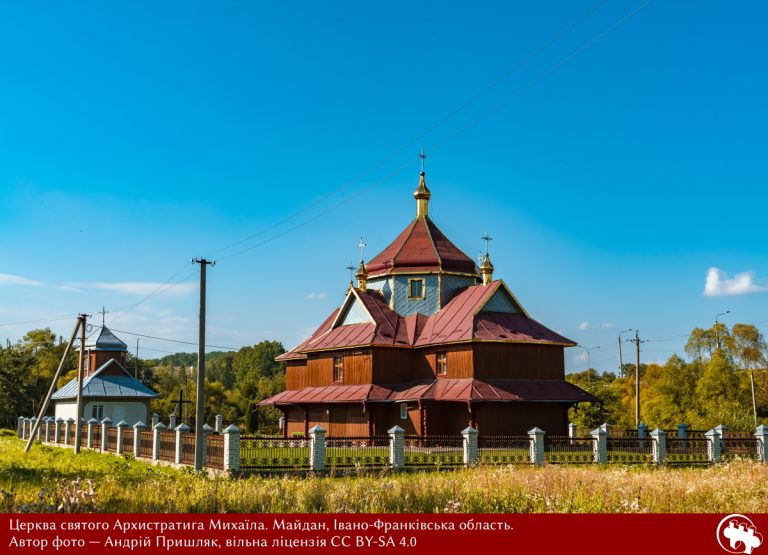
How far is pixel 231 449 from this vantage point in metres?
20.6

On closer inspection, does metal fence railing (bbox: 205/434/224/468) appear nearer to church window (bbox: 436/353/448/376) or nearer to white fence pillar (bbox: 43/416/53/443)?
church window (bbox: 436/353/448/376)

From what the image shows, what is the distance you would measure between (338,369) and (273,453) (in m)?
13.9

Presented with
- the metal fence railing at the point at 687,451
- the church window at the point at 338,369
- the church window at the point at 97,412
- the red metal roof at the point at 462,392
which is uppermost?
the church window at the point at 338,369

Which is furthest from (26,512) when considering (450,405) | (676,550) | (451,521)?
(450,405)

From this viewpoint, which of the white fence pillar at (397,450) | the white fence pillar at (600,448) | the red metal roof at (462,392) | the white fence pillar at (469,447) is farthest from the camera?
the red metal roof at (462,392)

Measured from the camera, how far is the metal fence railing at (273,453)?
2133 centimetres

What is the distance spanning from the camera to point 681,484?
14.5 metres

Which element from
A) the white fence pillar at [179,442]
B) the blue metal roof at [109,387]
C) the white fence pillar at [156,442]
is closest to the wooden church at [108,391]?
the blue metal roof at [109,387]

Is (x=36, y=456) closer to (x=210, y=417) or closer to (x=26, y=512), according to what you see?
(x=26, y=512)

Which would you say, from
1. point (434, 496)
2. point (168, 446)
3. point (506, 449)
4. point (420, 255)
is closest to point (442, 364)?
point (420, 255)

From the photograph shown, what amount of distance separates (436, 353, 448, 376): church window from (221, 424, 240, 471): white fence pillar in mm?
14940

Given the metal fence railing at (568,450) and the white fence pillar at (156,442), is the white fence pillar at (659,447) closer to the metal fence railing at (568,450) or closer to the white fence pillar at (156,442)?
the metal fence railing at (568,450)

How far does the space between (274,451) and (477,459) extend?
252 inches

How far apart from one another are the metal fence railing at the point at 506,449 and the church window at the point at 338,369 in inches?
466
